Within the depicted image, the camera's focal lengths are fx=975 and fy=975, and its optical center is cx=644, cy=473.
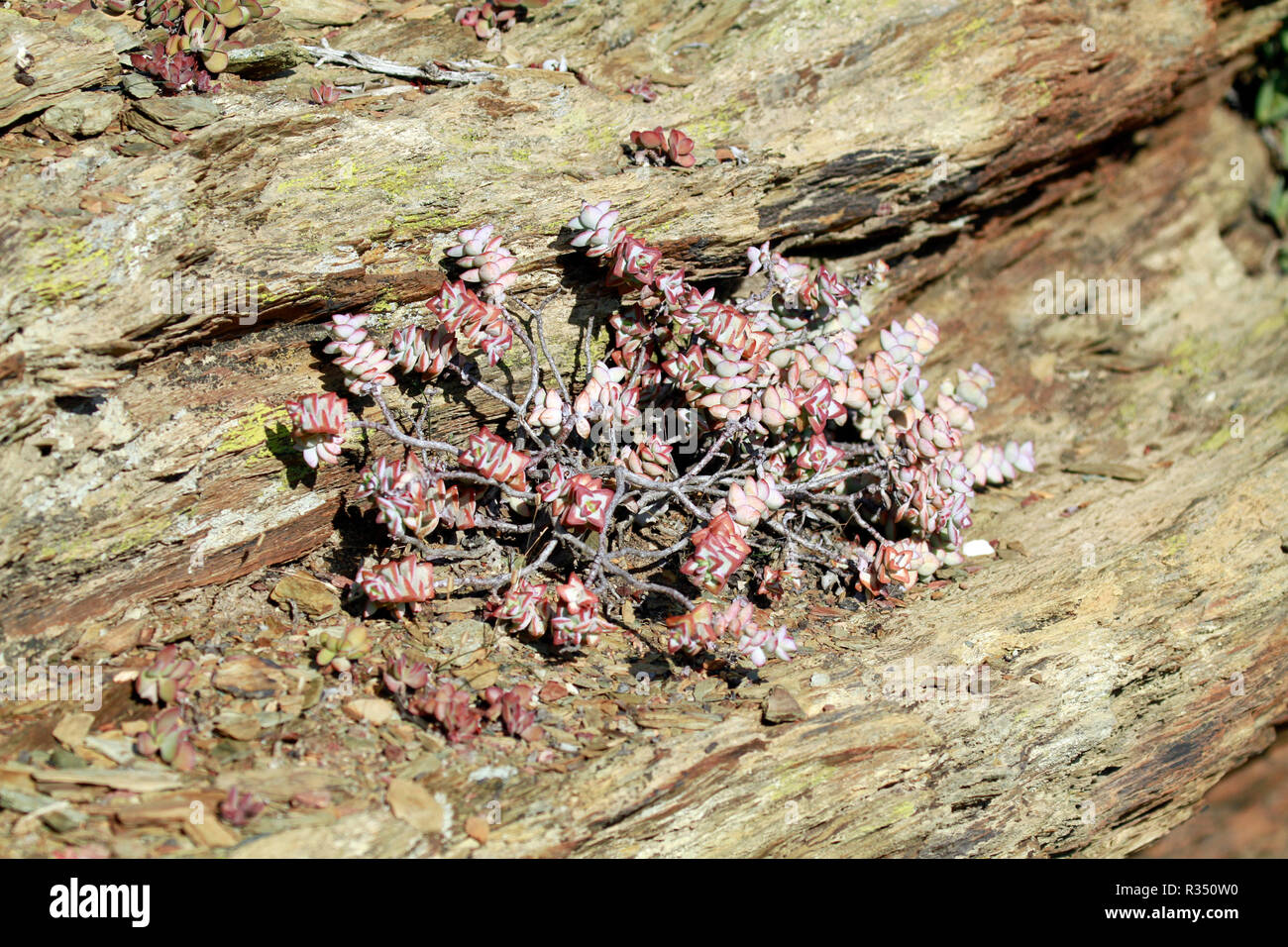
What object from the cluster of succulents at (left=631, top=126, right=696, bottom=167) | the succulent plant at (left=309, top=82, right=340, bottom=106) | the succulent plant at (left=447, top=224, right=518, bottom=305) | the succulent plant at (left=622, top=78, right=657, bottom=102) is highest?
the succulent plant at (left=622, top=78, right=657, bottom=102)

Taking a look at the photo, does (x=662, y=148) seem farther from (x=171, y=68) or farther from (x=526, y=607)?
(x=526, y=607)

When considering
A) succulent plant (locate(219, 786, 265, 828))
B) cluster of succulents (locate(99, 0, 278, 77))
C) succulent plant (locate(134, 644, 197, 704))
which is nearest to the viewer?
succulent plant (locate(219, 786, 265, 828))

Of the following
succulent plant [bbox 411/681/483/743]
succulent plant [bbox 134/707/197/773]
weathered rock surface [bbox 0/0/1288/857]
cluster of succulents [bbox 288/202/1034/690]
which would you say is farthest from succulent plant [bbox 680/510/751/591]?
succulent plant [bbox 134/707/197/773]

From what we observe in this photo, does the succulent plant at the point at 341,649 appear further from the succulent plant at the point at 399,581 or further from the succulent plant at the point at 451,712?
the succulent plant at the point at 451,712

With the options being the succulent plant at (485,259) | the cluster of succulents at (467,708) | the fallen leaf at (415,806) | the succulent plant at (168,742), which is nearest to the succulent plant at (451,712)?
the cluster of succulents at (467,708)

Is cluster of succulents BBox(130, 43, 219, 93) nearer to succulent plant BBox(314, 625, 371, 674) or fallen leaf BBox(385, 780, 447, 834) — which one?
succulent plant BBox(314, 625, 371, 674)

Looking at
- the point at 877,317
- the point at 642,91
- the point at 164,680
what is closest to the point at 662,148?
the point at 642,91
